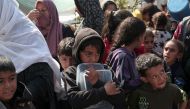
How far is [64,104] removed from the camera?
117 inches

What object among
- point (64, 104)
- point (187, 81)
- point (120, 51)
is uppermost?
point (120, 51)

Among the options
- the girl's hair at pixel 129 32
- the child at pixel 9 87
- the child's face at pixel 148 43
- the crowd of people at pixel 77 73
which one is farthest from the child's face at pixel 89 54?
the child's face at pixel 148 43

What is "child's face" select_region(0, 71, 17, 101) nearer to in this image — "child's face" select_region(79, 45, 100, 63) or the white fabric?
the white fabric

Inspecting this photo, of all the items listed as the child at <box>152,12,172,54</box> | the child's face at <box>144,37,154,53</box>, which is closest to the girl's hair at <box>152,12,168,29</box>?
the child at <box>152,12,172,54</box>

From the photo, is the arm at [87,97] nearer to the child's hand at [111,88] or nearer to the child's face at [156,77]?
the child's hand at [111,88]

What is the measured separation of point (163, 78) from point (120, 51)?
1.27 feet

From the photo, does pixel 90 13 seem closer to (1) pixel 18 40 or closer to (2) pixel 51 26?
(2) pixel 51 26

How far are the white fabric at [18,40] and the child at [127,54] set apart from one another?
638mm

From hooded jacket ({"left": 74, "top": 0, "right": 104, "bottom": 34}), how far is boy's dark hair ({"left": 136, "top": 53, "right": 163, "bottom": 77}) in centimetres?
162

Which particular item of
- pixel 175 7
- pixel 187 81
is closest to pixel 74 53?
pixel 187 81

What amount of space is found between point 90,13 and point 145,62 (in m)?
1.77

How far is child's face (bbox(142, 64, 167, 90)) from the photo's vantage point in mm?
3229

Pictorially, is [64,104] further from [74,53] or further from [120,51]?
[120,51]

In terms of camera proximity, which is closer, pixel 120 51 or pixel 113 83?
pixel 113 83
